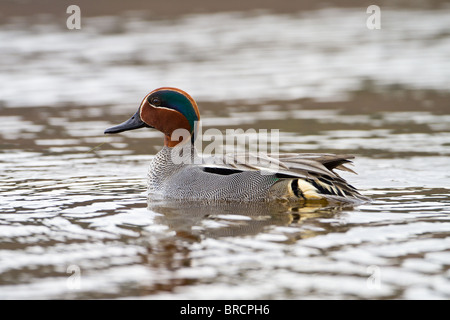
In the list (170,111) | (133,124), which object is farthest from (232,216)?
(133,124)

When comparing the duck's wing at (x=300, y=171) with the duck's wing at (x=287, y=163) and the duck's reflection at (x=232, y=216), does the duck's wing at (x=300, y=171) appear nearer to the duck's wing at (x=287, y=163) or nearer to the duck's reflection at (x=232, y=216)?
the duck's wing at (x=287, y=163)

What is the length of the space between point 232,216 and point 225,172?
2.39 ft

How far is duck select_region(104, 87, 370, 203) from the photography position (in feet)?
26.8

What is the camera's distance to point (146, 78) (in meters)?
16.5

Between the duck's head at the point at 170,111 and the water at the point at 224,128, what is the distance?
81cm

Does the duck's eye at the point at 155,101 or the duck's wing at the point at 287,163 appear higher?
the duck's eye at the point at 155,101

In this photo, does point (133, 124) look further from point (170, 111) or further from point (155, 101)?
point (170, 111)

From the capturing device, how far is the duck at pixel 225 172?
26.8 feet

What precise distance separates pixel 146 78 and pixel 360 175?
25.3 ft

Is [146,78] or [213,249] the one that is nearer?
[213,249]

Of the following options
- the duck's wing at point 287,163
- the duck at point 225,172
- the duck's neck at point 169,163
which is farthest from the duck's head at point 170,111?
the duck's wing at point 287,163

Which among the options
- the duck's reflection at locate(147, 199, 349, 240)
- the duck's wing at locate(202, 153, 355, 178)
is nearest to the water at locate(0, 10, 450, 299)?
the duck's reflection at locate(147, 199, 349, 240)
